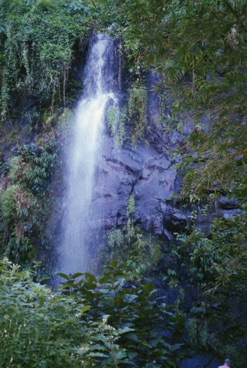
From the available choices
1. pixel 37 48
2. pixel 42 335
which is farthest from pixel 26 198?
pixel 42 335

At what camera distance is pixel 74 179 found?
24.7 feet

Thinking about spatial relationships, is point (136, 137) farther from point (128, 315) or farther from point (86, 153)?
point (128, 315)

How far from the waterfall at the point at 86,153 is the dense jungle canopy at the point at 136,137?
12.3 inches

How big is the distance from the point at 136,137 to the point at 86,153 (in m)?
1.08

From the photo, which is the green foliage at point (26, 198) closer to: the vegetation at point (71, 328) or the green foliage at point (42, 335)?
the vegetation at point (71, 328)

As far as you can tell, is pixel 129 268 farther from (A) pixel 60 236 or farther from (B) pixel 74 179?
(B) pixel 74 179

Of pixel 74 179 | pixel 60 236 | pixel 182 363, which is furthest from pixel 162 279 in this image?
pixel 74 179

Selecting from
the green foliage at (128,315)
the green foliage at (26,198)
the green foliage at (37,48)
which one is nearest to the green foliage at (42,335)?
the green foliage at (128,315)

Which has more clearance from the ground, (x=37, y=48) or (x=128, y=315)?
(x=37, y=48)

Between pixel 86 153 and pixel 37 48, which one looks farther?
pixel 37 48

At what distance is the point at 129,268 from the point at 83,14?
6.24 meters

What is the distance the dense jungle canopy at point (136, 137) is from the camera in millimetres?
2779

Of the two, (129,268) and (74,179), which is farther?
(74,179)

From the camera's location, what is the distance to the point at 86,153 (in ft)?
25.2
